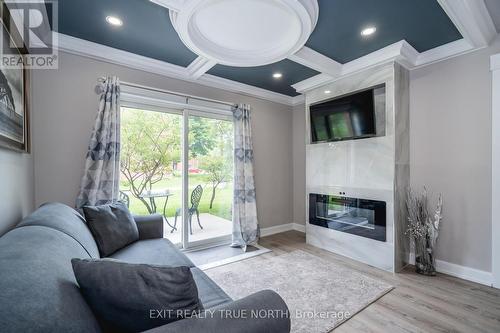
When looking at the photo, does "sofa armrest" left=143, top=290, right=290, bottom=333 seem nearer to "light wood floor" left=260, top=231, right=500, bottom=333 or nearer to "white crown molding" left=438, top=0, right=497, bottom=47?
"light wood floor" left=260, top=231, right=500, bottom=333

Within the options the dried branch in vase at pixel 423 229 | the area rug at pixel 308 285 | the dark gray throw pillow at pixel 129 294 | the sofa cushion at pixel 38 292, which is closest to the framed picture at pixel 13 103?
the sofa cushion at pixel 38 292

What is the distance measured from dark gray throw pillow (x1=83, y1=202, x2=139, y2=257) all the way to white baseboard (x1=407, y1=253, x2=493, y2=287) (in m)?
3.53

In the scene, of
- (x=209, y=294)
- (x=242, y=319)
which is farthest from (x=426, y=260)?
(x=242, y=319)

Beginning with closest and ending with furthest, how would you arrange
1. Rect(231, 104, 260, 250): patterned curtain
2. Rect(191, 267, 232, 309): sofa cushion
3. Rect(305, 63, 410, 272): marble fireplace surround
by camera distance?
Rect(191, 267, 232, 309): sofa cushion → Rect(305, 63, 410, 272): marble fireplace surround → Rect(231, 104, 260, 250): patterned curtain

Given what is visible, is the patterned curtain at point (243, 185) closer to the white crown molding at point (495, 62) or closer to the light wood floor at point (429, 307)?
the light wood floor at point (429, 307)

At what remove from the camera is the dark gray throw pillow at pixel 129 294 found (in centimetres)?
85

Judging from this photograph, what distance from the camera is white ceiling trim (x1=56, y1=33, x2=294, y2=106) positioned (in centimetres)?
247

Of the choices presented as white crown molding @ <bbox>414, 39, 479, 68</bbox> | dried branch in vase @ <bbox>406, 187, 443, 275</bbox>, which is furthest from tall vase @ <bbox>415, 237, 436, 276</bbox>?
white crown molding @ <bbox>414, 39, 479, 68</bbox>

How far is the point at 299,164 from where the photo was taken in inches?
179

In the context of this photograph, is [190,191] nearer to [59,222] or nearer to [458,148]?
[59,222]

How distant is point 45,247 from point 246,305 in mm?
949

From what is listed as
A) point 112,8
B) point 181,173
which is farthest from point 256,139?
point 112,8

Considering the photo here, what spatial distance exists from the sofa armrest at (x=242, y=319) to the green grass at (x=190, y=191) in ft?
8.38

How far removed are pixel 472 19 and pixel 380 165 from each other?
160cm
